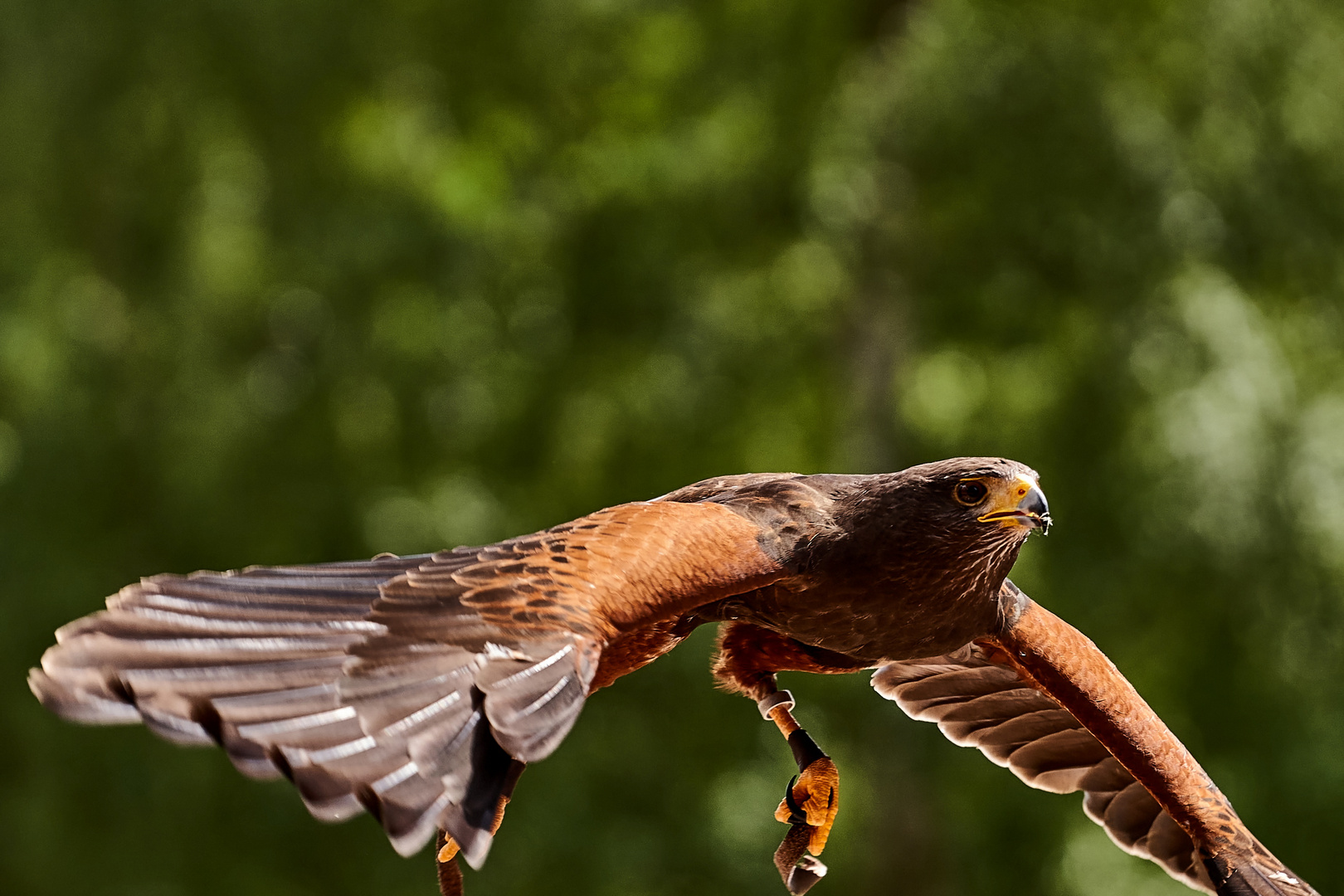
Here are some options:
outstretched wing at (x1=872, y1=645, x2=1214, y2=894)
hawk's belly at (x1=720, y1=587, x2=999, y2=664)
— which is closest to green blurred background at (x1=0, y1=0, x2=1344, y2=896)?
outstretched wing at (x1=872, y1=645, x2=1214, y2=894)

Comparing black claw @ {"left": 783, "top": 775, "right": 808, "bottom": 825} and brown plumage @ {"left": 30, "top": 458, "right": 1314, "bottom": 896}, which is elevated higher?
brown plumage @ {"left": 30, "top": 458, "right": 1314, "bottom": 896}

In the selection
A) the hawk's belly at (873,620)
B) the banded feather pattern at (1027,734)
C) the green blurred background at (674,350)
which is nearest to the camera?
the hawk's belly at (873,620)

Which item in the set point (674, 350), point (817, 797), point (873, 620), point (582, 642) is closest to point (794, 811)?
point (817, 797)

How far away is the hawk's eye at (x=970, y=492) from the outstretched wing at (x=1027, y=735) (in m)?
1.20

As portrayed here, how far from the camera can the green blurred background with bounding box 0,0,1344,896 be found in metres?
12.2

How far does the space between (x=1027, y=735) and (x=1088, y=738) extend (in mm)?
178

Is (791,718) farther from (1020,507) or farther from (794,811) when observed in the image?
(1020,507)

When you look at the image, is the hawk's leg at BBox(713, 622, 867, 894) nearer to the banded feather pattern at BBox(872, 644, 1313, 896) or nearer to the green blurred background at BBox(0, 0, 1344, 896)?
the banded feather pattern at BBox(872, 644, 1313, 896)

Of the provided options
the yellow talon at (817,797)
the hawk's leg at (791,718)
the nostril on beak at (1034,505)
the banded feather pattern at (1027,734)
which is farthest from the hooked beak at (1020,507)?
the banded feather pattern at (1027,734)

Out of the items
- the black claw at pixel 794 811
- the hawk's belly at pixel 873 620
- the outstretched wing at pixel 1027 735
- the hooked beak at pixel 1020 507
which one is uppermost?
the hooked beak at pixel 1020 507

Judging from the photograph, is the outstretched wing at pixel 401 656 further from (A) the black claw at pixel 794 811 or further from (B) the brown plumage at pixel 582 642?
(A) the black claw at pixel 794 811

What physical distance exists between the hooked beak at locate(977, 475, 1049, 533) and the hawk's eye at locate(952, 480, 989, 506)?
0.03 m

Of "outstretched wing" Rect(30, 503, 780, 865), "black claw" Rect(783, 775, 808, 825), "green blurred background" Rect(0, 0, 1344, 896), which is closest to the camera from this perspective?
"outstretched wing" Rect(30, 503, 780, 865)

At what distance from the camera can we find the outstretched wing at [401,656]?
298 cm
